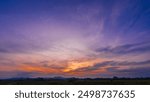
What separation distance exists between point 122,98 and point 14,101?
6.81 ft

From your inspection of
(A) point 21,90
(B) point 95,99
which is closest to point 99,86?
(B) point 95,99

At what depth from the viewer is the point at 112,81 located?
876cm

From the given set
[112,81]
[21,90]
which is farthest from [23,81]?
[112,81]

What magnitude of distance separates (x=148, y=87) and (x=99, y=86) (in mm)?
913

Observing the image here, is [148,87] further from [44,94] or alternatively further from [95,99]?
[44,94]

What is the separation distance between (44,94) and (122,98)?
1478 mm

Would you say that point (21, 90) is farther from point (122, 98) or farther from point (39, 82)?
point (122, 98)

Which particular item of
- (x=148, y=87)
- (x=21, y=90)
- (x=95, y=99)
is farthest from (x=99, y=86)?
(x=21, y=90)

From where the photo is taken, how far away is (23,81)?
886 cm

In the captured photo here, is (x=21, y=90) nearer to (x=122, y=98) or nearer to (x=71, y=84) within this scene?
(x=71, y=84)

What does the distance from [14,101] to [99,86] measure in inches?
65.8

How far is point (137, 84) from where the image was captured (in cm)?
850

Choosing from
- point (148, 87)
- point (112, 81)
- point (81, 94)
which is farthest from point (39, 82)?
point (148, 87)

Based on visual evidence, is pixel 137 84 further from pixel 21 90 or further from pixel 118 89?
pixel 21 90
